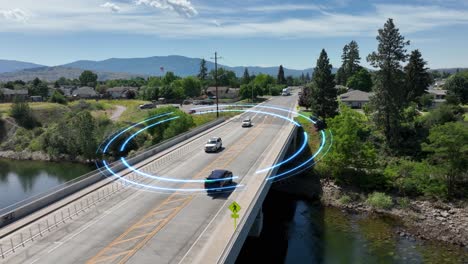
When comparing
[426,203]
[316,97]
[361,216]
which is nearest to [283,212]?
[361,216]

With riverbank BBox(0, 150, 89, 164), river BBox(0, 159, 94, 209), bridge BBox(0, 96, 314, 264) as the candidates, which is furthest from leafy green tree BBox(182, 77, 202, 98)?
bridge BBox(0, 96, 314, 264)

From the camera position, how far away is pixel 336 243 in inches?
1446

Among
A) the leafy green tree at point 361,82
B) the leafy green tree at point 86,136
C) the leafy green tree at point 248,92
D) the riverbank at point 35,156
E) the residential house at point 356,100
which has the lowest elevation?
the riverbank at point 35,156

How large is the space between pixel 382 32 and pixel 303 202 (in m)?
29.3

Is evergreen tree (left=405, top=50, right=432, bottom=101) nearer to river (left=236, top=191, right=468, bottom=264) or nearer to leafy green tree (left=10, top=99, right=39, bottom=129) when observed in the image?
river (left=236, top=191, right=468, bottom=264)

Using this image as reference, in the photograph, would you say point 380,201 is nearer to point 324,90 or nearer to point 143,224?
point 324,90

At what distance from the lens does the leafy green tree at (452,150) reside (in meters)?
43.5

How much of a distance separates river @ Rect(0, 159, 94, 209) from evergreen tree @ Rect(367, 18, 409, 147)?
51714 millimetres

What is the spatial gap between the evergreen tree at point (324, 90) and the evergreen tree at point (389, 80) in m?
8.57

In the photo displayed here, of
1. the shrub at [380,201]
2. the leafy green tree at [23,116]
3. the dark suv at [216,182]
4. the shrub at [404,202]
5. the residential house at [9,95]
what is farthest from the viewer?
the residential house at [9,95]

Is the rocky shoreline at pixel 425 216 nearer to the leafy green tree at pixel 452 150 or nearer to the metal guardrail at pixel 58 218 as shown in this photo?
the leafy green tree at pixel 452 150

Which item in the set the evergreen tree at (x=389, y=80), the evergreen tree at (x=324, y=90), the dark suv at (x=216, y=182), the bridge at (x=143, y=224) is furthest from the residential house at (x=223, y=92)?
the dark suv at (x=216, y=182)

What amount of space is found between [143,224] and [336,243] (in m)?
20.0

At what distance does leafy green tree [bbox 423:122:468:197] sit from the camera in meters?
43.5
